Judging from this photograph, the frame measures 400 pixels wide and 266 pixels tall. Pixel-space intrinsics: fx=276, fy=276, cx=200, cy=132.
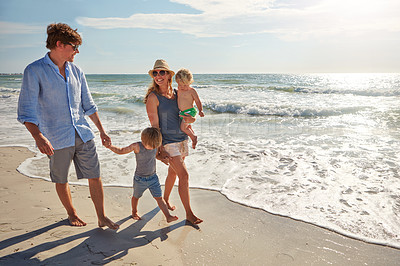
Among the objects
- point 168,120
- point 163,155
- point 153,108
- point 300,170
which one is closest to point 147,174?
point 163,155

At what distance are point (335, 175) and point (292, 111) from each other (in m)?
9.62

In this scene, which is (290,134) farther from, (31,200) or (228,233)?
(31,200)

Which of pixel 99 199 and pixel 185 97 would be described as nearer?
pixel 99 199

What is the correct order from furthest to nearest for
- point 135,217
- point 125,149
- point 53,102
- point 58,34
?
point 135,217 → point 125,149 → point 53,102 → point 58,34

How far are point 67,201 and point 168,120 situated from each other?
147 cm

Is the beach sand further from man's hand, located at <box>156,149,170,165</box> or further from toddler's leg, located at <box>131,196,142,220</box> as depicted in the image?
man's hand, located at <box>156,149,170,165</box>

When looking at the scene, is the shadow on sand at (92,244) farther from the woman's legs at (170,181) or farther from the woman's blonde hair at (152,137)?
the woman's blonde hair at (152,137)

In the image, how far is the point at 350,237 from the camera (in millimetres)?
3121

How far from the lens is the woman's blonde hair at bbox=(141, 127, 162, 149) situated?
10.2 ft

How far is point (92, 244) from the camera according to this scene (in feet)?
9.14

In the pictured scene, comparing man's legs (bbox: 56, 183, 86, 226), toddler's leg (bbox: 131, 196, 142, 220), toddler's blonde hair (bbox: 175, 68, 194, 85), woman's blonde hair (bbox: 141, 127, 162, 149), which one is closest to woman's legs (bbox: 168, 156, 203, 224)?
woman's blonde hair (bbox: 141, 127, 162, 149)

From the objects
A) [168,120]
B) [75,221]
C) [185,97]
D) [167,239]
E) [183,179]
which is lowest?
[167,239]

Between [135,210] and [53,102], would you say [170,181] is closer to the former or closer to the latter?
[135,210]

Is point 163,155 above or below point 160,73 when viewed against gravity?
below
